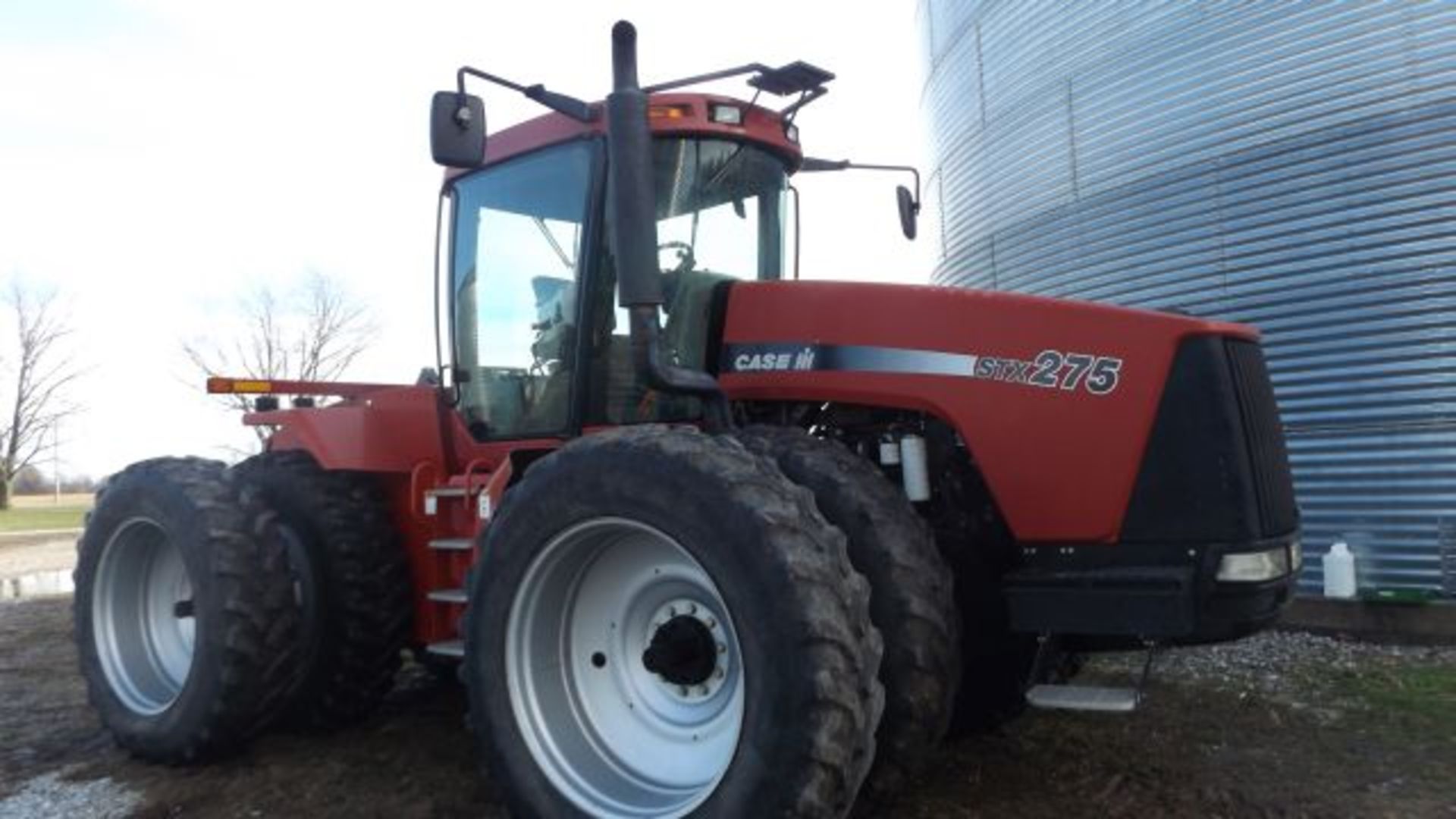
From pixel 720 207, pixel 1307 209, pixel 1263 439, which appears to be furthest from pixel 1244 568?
pixel 1307 209

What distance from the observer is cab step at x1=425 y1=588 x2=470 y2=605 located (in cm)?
475

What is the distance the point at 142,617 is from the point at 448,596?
1817 millimetres

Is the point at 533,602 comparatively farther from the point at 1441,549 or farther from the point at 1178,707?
the point at 1441,549

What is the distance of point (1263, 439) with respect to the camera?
12.0 feet

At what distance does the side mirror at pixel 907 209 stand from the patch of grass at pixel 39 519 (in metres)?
30.3

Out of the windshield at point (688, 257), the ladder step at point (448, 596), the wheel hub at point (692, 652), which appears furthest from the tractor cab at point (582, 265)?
the wheel hub at point (692, 652)

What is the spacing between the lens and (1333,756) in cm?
461

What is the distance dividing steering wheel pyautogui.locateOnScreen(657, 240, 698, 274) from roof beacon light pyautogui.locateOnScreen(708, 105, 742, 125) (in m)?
0.50

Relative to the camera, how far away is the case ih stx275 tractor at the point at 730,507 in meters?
3.27

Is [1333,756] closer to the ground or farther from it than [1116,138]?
closer to the ground

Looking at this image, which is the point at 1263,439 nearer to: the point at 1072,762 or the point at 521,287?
the point at 1072,762

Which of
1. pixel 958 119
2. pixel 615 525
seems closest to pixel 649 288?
pixel 615 525

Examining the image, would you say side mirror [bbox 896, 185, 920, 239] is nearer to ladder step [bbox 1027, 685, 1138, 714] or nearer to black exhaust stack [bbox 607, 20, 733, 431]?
black exhaust stack [bbox 607, 20, 733, 431]

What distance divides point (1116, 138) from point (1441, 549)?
3.52m
